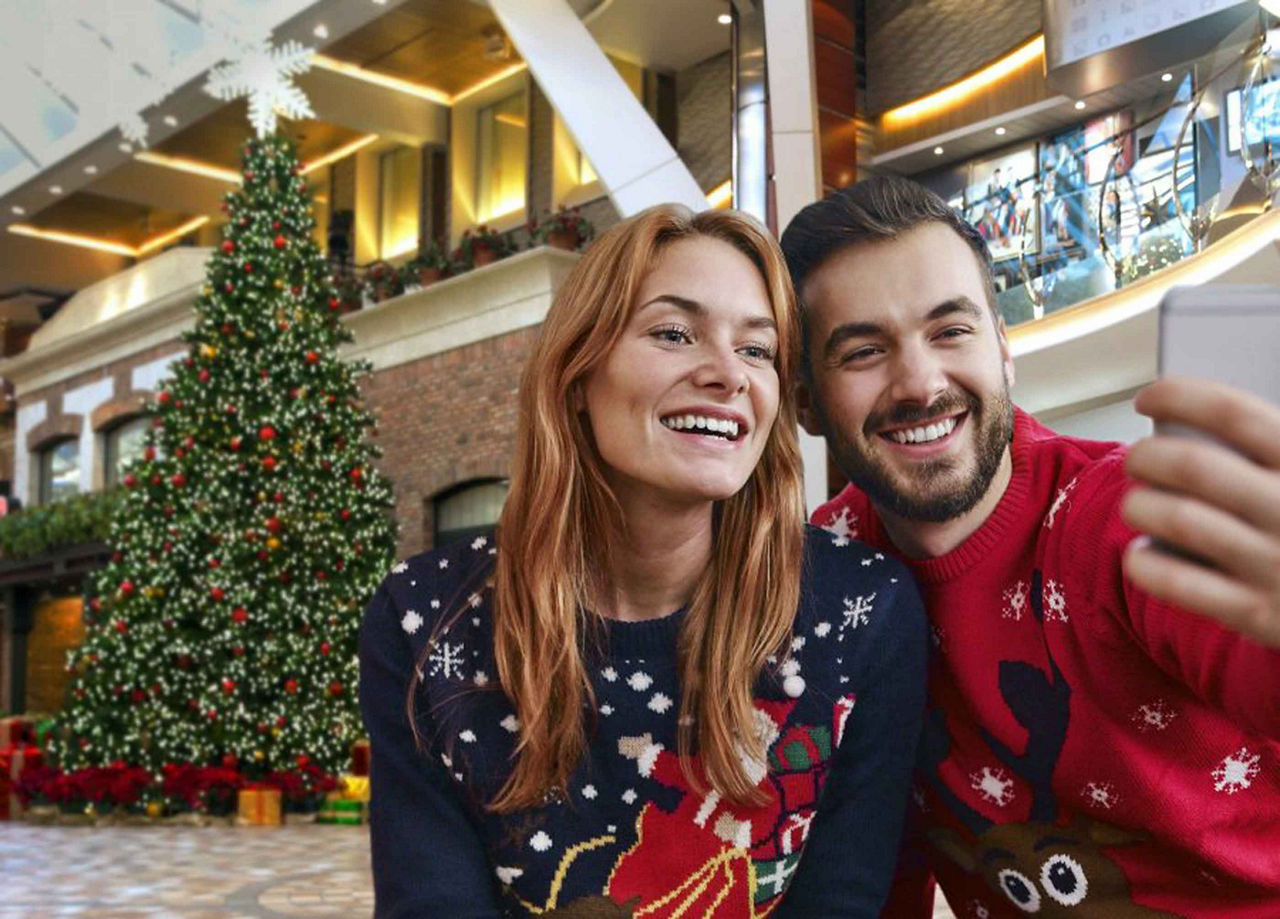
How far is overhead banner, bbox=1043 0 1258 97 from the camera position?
459 inches

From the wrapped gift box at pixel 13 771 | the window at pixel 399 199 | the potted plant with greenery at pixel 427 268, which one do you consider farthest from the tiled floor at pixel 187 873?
the window at pixel 399 199

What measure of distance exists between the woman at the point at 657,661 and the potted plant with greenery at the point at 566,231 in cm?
1134

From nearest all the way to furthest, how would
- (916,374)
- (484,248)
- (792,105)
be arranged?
(916,374) < (792,105) < (484,248)

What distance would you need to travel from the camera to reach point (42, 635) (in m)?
21.2

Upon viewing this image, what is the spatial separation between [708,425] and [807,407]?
248mm

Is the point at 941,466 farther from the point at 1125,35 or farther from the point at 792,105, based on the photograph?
the point at 1125,35

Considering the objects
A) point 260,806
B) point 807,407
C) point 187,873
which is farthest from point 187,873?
point 807,407

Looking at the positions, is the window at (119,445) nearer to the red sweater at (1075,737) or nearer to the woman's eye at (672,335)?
the woman's eye at (672,335)

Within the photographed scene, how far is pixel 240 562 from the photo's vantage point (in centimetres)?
1123

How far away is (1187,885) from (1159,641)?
47 cm

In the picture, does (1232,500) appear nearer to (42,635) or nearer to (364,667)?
(364,667)

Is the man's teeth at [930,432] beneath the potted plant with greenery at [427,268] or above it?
beneath

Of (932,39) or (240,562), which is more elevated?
(932,39)

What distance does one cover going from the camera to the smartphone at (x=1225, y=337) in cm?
75
